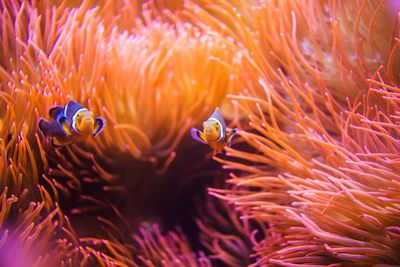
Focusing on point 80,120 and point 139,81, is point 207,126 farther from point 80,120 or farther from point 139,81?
point 139,81

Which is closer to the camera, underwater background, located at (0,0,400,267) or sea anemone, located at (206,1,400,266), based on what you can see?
sea anemone, located at (206,1,400,266)

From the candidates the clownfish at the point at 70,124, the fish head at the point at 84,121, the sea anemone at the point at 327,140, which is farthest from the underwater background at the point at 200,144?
the fish head at the point at 84,121

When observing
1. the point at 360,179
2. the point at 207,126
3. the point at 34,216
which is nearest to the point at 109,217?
the point at 34,216

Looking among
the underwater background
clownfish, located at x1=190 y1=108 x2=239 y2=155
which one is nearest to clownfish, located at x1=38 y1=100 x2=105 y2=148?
the underwater background

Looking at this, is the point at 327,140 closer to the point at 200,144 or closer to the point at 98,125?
the point at 200,144

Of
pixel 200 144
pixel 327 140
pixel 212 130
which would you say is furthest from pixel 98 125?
pixel 327 140

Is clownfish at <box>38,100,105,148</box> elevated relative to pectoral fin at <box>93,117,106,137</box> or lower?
elevated

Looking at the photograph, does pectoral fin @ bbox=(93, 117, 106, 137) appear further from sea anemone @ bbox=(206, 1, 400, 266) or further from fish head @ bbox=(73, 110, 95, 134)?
sea anemone @ bbox=(206, 1, 400, 266)
